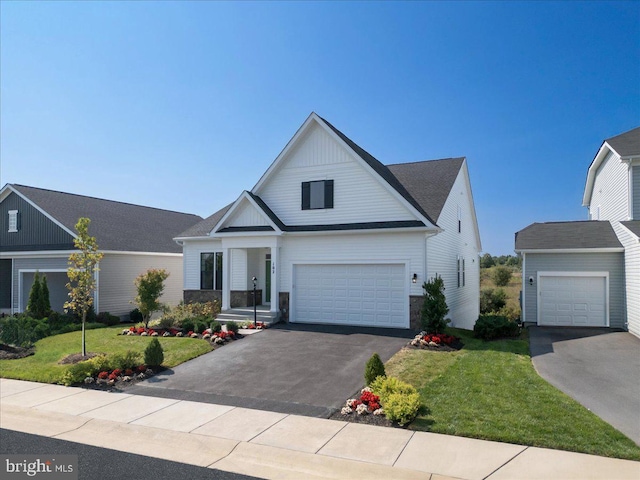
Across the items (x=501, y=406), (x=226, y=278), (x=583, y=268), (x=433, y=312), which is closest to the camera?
(x=501, y=406)

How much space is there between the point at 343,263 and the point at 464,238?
967 cm

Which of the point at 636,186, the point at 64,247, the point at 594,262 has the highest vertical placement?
the point at 636,186

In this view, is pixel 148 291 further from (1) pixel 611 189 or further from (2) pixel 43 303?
(1) pixel 611 189

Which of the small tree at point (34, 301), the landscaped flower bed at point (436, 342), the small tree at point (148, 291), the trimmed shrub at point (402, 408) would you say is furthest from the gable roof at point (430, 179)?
the small tree at point (34, 301)

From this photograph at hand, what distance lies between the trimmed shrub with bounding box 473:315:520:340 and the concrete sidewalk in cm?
925

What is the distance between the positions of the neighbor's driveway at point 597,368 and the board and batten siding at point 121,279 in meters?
19.8

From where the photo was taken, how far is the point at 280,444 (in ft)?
22.6

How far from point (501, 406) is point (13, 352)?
15.2 meters

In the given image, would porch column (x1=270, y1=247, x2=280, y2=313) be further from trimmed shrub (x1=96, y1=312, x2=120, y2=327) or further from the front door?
trimmed shrub (x1=96, y1=312, x2=120, y2=327)

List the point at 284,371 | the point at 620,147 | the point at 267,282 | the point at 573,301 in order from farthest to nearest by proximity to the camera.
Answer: the point at 267,282 → the point at 573,301 → the point at 620,147 → the point at 284,371

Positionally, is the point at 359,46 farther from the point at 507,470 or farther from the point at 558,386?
the point at 507,470

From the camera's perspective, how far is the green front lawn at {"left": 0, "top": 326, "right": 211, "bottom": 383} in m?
11.9

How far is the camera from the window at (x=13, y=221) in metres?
24.3

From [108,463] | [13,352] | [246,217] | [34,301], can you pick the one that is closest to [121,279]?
[34,301]
